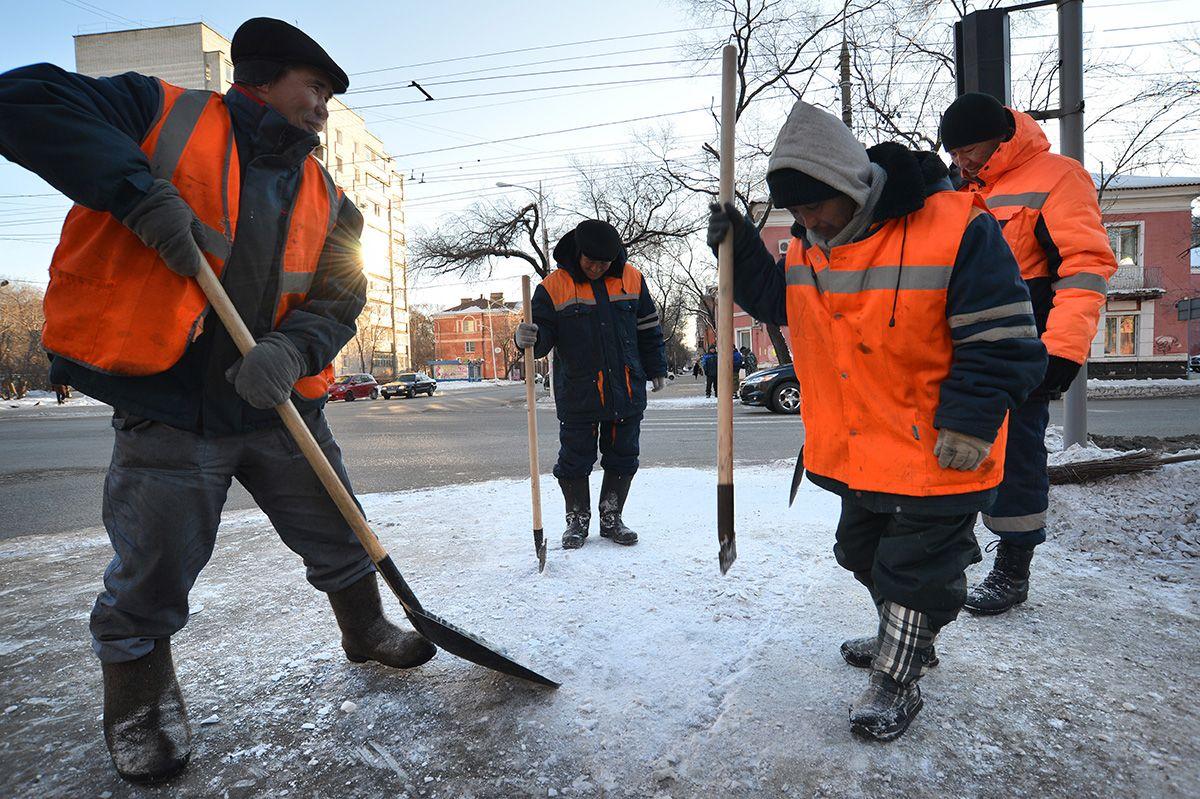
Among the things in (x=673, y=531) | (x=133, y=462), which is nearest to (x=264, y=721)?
(x=133, y=462)

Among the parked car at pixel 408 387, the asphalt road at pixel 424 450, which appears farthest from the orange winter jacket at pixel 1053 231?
the parked car at pixel 408 387

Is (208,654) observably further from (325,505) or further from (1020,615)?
(1020,615)

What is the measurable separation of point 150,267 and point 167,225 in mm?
178

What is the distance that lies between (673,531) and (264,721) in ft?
7.66

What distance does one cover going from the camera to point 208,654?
2.34 metres

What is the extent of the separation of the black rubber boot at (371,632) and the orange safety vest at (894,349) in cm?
144

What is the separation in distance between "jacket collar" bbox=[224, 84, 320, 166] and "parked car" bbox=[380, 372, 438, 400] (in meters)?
34.1

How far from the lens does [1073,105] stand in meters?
4.38

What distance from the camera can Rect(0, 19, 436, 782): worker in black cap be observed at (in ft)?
5.07

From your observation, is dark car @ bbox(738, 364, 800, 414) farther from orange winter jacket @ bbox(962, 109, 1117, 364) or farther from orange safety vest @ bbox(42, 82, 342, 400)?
orange safety vest @ bbox(42, 82, 342, 400)

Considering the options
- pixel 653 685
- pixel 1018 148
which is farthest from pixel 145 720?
pixel 1018 148

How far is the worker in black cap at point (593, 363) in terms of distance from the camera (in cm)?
359

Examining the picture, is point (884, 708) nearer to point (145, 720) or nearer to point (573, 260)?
point (145, 720)

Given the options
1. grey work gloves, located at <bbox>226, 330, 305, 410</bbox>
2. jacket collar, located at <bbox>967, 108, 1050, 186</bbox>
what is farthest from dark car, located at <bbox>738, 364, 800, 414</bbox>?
grey work gloves, located at <bbox>226, 330, 305, 410</bbox>
